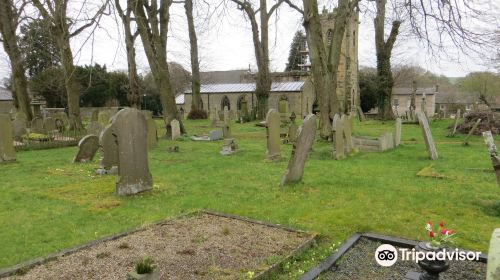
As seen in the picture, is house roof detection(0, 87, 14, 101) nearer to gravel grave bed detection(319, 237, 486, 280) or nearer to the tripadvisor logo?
gravel grave bed detection(319, 237, 486, 280)

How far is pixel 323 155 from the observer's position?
12.0 meters

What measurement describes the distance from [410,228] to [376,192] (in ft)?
7.01

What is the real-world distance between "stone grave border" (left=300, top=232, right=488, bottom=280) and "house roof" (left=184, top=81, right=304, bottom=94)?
41.9 meters

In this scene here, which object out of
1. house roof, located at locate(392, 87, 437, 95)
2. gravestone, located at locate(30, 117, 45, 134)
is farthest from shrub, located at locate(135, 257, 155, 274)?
house roof, located at locate(392, 87, 437, 95)

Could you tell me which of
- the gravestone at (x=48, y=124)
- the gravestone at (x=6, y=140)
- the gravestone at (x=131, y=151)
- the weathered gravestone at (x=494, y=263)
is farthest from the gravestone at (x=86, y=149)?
the weathered gravestone at (x=494, y=263)

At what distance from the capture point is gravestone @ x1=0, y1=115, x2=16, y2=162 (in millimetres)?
11023

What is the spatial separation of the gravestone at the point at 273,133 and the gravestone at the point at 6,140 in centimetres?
753

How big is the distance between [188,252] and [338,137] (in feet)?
25.2

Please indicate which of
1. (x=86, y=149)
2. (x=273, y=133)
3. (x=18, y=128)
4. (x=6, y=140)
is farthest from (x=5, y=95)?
(x=273, y=133)

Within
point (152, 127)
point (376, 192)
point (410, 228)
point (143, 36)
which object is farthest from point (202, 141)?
point (410, 228)

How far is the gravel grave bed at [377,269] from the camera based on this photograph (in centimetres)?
379

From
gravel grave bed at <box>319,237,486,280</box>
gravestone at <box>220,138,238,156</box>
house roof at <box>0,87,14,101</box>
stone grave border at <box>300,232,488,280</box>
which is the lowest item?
gravel grave bed at <box>319,237,486,280</box>

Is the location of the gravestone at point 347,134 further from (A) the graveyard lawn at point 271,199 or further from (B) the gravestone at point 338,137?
(A) the graveyard lawn at point 271,199

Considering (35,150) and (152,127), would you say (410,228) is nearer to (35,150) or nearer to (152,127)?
(152,127)
